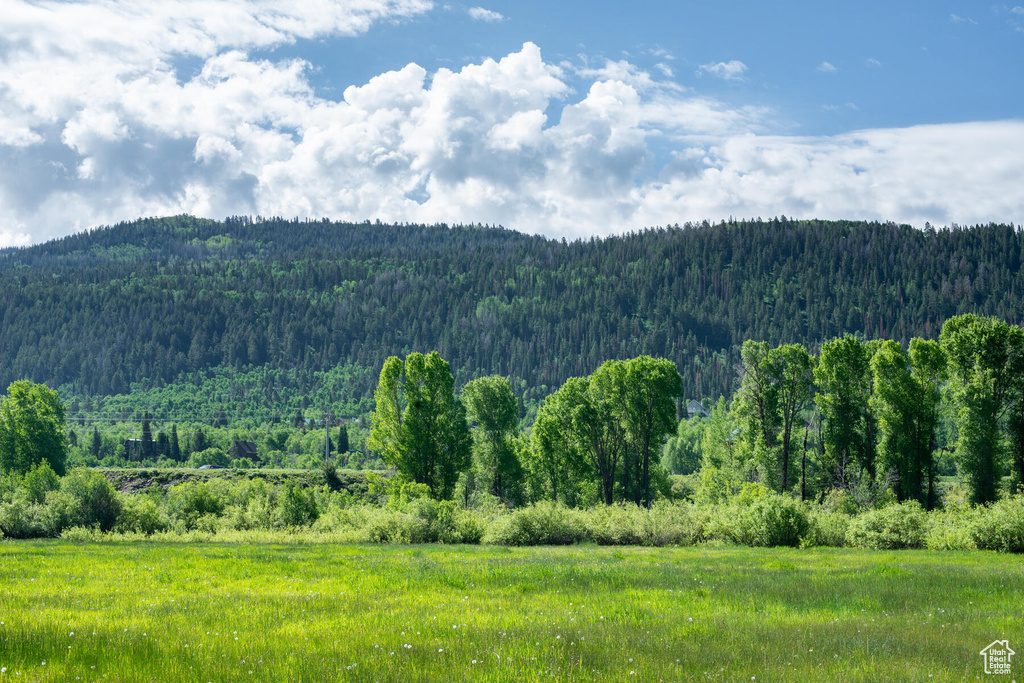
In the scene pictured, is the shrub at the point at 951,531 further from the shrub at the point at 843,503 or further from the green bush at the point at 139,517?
the green bush at the point at 139,517

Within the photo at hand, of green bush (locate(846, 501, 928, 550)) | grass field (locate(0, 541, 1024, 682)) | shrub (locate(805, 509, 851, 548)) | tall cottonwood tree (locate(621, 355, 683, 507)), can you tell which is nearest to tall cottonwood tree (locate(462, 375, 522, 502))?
tall cottonwood tree (locate(621, 355, 683, 507))

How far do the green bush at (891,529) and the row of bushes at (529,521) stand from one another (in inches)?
2.2

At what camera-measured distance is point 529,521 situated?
46281 mm

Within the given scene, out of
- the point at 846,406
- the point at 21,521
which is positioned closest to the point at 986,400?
the point at 846,406

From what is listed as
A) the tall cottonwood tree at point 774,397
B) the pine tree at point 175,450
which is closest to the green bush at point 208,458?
the pine tree at point 175,450

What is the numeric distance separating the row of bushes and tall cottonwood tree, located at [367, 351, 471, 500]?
36.4ft

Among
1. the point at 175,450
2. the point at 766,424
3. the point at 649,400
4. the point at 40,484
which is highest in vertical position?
the point at 649,400

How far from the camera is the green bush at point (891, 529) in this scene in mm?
40594

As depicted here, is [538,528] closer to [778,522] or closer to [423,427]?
[778,522]

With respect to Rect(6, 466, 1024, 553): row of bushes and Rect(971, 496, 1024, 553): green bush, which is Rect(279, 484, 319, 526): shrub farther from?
Rect(971, 496, 1024, 553): green bush

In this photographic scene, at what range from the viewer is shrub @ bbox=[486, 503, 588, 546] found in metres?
45.5

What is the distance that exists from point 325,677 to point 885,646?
9854 mm

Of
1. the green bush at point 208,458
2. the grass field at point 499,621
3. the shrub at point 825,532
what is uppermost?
the grass field at point 499,621

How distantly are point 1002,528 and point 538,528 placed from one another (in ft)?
80.0
